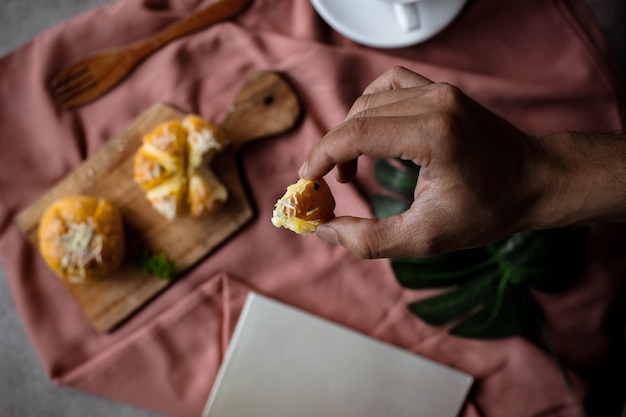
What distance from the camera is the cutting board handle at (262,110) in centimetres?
131

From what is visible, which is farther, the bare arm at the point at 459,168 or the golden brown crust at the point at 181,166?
the golden brown crust at the point at 181,166

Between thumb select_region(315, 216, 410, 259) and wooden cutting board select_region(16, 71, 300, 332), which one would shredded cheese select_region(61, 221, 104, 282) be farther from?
thumb select_region(315, 216, 410, 259)

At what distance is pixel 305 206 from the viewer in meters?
0.88

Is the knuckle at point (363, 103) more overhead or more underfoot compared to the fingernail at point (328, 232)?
more overhead

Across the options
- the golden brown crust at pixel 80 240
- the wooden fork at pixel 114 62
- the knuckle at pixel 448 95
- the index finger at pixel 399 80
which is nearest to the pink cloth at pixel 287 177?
the wooden fork at pixel 114 62

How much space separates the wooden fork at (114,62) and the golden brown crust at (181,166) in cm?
20

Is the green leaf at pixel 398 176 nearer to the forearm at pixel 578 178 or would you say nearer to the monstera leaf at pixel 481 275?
the monstera leaf at pixel 481 275

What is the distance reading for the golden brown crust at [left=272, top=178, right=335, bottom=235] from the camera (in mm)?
879

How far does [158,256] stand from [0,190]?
16.4 inches

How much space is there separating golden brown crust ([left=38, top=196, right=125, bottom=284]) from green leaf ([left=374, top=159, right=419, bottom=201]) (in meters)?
0.59

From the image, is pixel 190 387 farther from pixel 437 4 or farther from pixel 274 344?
pixel 437 4

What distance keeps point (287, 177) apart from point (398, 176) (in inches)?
10.0

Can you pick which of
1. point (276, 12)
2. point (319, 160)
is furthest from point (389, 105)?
point (276, 12)

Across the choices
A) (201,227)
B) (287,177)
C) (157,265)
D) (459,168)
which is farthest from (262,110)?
(459,168)
